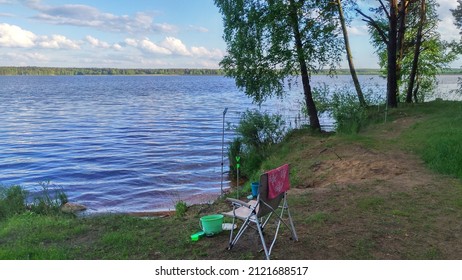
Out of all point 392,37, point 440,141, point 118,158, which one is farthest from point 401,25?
point 118,158

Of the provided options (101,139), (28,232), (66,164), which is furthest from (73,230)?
(101,139)

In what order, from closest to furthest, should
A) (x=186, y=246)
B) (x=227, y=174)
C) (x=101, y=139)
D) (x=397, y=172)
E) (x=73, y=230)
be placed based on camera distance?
(x=186, y=246), (x=73, y=230), (x=397, y=172), (x=227, y=174), (x=101, y=139)

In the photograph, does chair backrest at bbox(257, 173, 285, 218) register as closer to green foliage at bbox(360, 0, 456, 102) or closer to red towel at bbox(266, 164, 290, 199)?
red towel at bbox(266, 164, 290, 199)

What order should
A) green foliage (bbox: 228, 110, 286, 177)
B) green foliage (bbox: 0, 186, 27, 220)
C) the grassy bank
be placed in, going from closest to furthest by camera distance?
the grassy bank < green foliage (bbox: 0, 186, 27, 220) < green foliage (bbox: 228, 110, 286, 177)

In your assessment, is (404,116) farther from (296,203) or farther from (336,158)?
(296,203)

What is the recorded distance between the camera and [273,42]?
597 inches

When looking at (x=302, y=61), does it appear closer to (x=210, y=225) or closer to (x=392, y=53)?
(x=392, y=53)

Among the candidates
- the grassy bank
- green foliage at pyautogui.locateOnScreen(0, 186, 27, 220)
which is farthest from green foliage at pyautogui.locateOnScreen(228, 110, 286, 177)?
green foliage at pyautogui.locateOnScreen(0, 186, 27, 220)

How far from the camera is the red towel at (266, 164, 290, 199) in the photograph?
4.57 metres

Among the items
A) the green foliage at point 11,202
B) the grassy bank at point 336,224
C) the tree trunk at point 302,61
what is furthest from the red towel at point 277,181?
the tree trunk at point 302,61

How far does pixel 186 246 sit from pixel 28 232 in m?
2.64

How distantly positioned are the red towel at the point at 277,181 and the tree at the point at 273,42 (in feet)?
35.4

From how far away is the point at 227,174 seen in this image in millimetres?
14555

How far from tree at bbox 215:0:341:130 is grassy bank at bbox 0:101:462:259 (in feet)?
20.0
